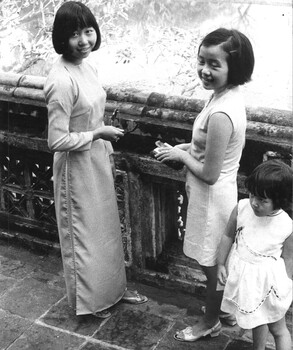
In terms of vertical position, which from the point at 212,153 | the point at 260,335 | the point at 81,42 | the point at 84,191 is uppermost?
the point at 81,42

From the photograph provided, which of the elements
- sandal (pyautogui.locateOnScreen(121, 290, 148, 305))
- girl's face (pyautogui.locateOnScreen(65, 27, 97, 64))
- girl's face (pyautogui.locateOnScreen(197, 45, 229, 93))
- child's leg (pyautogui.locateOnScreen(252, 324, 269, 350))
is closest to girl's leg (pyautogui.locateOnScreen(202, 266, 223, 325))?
child's leg (pyautogui.locateOnScreen(252, 324, 269, 350))

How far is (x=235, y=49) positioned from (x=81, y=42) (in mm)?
784

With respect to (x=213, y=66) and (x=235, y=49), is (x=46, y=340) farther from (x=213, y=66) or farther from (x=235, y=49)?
(x=235, y=49)

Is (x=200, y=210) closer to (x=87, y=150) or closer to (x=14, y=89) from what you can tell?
(x=87, y=150)

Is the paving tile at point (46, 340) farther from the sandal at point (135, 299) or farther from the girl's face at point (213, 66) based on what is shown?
the girl's face at point (213, 66)

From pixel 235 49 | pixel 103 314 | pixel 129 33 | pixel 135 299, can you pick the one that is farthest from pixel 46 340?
pixel 129 33

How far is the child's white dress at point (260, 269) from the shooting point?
2.67 metres

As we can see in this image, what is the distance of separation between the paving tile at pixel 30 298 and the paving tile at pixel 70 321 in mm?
66

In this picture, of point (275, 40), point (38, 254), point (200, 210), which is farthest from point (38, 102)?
point (275, 40)

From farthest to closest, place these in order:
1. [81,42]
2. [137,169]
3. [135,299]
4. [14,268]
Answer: [14,268]
[135,299]
[137,169]
[81,42]

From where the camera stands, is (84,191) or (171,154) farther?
(84,191)

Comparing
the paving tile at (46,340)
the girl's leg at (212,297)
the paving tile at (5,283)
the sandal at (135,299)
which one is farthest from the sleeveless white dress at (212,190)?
the paving tile at (5,283)

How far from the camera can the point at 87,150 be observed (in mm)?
3152

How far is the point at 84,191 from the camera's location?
3.23m
